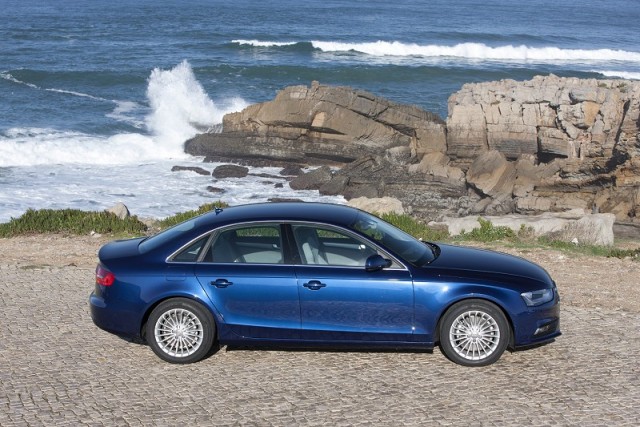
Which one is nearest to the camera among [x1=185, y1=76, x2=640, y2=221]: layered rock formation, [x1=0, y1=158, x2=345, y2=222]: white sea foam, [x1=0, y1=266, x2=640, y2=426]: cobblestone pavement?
[x1=0, y1=266, x2=640, y2=426]: cobblestone pavement

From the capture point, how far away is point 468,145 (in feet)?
99.3

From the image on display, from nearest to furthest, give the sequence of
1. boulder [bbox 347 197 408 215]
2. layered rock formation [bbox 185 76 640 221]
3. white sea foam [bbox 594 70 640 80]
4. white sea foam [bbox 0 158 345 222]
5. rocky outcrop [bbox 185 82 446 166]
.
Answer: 1. boulder [bbox 347 197 408 215]
2. layered rock formation [bbox 185 76 640 221]
3. white sea foam [bbox 0 158 345 222]
4. rocky outcrop [bbox 185 82 446 166]
5. white sea foam [bbox 594 70 640 80]

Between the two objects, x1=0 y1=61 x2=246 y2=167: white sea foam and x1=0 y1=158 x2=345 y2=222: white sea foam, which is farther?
x1=0 y1=61 x2=246 y2=167: white sea foam

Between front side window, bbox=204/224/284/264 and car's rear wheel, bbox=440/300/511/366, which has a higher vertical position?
front side window, bbox=204/224/284/264

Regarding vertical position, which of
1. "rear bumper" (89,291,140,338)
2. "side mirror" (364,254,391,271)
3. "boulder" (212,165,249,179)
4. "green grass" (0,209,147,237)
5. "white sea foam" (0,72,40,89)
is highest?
"white sea foam" (0,72,40,89)

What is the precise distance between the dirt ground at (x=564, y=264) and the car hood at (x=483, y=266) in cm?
201

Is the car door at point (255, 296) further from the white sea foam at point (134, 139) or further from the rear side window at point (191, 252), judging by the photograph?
the white sea foam at point (134, 139)

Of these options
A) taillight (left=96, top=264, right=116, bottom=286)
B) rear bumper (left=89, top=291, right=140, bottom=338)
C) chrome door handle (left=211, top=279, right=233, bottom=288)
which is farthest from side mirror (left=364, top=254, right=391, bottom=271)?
taillight (left=96, top=264, right=116, bottom=286)

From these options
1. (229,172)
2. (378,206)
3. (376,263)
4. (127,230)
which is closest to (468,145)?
(229,172)

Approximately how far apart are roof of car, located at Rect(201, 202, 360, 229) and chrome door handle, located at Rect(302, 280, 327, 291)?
63 centimetres

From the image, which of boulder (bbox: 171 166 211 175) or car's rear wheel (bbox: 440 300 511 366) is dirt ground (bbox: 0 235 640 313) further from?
boulder (bbox: 171 166 211 175)

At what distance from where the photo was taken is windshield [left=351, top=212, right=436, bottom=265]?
8.52 m

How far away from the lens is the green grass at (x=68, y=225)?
1507 cm

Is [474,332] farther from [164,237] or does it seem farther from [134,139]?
[134,139]
